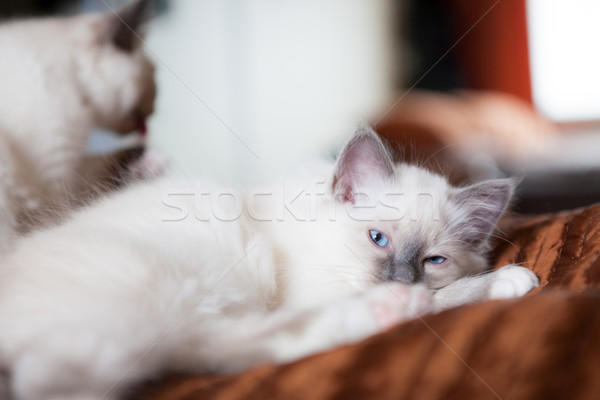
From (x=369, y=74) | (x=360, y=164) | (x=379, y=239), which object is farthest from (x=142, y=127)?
(x=369, y=74)

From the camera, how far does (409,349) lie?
28.7 inches

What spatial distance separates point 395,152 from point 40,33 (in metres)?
1.24

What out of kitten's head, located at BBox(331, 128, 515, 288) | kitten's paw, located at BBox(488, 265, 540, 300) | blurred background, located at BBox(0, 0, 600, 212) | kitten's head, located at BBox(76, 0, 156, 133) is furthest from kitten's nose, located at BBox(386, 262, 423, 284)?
blurred background, located at BBox(0, 0, 600, 212)

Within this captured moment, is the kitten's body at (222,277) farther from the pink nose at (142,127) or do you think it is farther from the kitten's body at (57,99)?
the pink nose at (142,127)

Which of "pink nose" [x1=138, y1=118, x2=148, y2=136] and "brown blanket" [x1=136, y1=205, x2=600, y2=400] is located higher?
"brown blanket" [x1=136, y1=205, x2=600, y2=400]

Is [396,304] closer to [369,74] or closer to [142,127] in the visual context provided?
[142,127]

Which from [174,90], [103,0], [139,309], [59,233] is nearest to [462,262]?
[139,309]

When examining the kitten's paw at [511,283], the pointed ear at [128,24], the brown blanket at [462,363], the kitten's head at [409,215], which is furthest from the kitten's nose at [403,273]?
the pointed ear at [128,24]

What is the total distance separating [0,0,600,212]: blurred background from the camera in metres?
3.97

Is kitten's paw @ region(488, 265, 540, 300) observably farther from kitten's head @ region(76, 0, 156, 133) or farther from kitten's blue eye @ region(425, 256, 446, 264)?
kitten's head @ region(76, 0, 156, 133)

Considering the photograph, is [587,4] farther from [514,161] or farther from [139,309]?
[139,309]

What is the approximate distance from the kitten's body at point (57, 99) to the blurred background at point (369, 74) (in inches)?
67.9

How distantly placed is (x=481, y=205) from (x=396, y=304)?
1.85ft

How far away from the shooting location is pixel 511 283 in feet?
3.55
